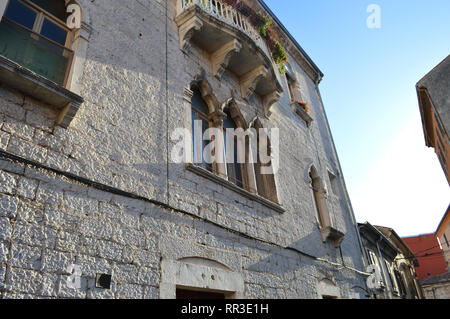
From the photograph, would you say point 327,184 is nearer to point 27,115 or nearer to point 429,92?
point 429,92

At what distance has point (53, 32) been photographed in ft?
12.3

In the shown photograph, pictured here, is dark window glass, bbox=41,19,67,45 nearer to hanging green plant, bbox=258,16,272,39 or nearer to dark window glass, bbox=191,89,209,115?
dark window glass, bbox=191,89,209,115

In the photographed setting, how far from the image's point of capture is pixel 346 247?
26.9 feet

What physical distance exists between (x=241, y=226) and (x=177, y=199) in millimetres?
1284

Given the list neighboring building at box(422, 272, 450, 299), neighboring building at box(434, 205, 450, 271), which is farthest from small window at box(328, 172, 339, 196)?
neighboring building at box(434, 205, 450, 271)

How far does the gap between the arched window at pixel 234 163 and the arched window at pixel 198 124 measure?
0.47 m

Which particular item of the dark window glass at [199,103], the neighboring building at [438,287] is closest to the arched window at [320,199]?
the dark window glass at [199,103]

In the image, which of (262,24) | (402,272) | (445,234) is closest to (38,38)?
(262,24)

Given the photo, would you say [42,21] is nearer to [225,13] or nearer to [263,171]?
[225,13]

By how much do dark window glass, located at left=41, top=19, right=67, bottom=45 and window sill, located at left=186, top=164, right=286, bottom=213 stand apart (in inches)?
85.3

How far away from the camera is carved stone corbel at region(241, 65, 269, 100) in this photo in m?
6.68

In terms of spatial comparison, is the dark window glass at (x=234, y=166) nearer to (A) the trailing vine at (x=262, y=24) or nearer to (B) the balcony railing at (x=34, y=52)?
(A) the trailing vine at (x=262, y=24)

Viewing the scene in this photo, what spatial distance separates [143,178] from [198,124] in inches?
72.5

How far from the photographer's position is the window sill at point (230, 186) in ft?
14.8
